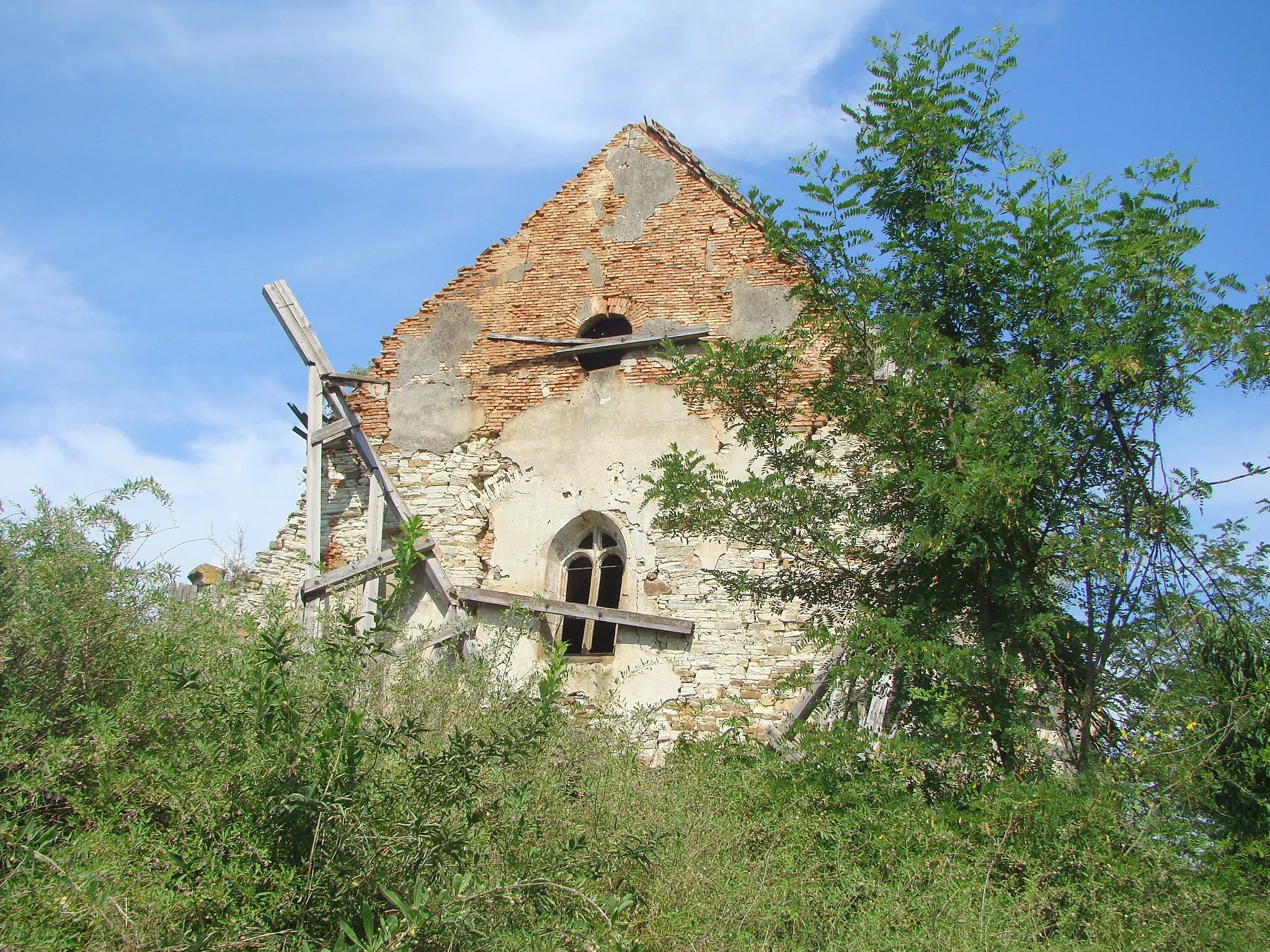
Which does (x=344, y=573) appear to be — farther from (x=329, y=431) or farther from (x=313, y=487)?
(x=329, y=431)

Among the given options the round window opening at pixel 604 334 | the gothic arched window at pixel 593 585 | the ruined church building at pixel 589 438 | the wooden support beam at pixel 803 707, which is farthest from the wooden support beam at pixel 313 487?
the wooden support beam at pixel 803 707

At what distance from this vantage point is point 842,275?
26.6 ft

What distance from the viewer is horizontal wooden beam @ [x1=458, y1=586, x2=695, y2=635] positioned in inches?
400

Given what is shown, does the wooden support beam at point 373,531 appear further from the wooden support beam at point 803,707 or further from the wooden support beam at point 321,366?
the wooden support beam at point 803,707

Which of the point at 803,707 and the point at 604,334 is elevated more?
the point at 604,334

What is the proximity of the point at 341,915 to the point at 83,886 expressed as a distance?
1067 mm

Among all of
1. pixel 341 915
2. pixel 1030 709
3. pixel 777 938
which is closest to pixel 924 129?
pixel 1030 709

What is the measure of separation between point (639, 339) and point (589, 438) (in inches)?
49.4

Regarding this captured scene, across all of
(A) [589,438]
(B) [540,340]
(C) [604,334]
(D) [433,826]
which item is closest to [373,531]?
(A) [589,438]

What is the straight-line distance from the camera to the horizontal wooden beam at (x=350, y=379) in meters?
11.6

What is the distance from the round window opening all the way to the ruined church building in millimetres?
23

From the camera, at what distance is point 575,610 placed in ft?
34.7

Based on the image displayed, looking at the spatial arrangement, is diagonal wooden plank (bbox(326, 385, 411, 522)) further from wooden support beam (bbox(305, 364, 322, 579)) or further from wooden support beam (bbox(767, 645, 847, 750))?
wooden support beam (bbox(767, 645, 847, 750))

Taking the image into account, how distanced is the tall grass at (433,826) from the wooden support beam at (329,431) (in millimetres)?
4600
